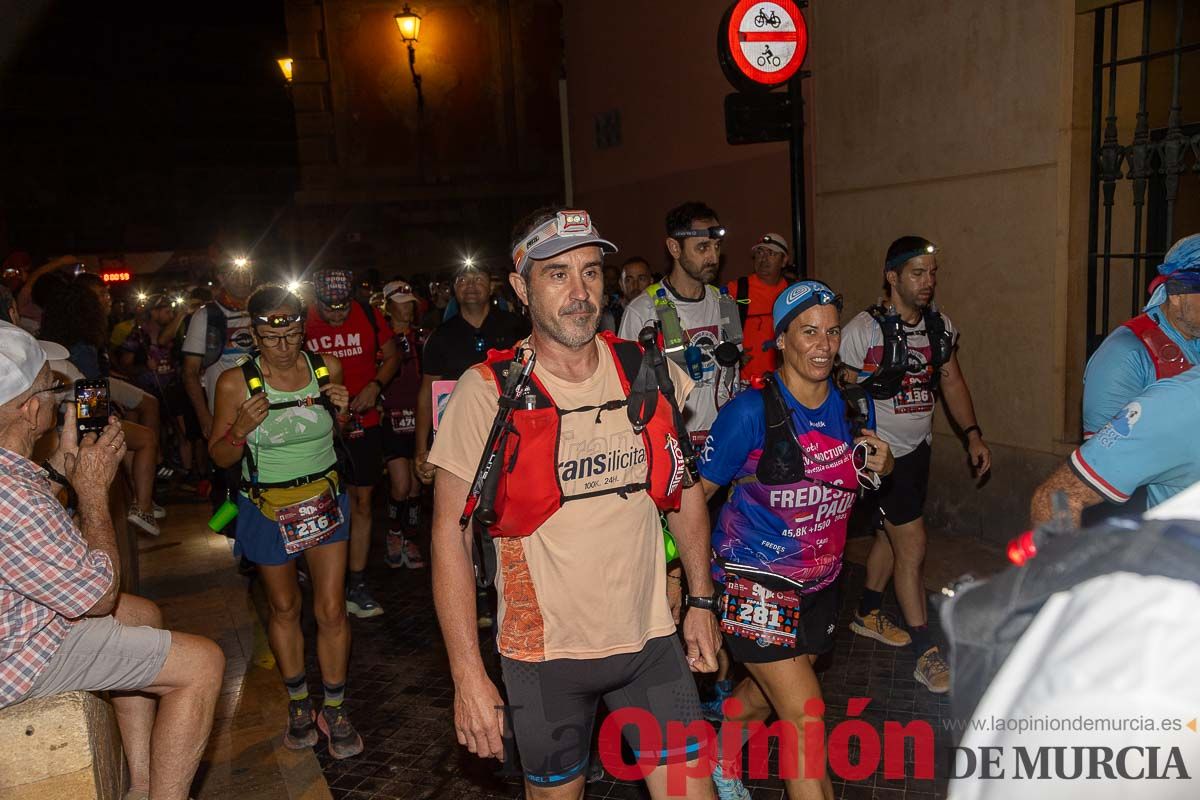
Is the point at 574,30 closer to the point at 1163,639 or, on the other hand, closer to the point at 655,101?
the point at 655,101

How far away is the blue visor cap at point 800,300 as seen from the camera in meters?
3.74

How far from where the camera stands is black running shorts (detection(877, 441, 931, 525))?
5.27 m

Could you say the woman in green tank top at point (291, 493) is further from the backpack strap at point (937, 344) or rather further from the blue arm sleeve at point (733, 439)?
the backpack strap at point (937, 344)

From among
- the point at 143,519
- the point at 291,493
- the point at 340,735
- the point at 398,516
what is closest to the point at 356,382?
the point at 398,516

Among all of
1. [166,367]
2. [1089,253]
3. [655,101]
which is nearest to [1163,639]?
[1089,253]

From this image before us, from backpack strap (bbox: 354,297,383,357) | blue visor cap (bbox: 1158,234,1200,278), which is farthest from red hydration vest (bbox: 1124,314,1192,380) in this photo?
backpack strap (bbox: 354,297,383,357)

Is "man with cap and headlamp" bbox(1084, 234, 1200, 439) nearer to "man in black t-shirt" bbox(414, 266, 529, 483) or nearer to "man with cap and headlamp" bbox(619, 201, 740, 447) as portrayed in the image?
"man with cap and headlamp" bbox(619, 201, 740, 447)

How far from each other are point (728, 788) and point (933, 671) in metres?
1.64

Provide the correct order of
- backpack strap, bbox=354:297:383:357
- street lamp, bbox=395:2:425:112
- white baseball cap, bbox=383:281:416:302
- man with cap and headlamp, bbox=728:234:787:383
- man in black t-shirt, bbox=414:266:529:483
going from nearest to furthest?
man in black t-shirt, bbox=414:266:529:483, man with cap and headlamp, bbox=728:234:787:383, backpack strap, bbox=354:297:383:357, white baseball cap, bbox=383:281:416:302, street lamp, bbox=395:2:425:112

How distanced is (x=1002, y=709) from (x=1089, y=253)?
642cm

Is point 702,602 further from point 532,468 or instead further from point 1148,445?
point 1148,445

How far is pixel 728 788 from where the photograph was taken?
3871 mm

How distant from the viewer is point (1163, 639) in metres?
1.03

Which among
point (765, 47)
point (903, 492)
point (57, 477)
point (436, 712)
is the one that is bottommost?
point (436, 712)
